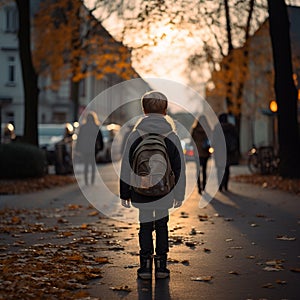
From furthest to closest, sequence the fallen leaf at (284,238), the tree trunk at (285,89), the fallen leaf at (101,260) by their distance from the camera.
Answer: the tree trunk at (285,89) → the fallen leaf at (284,238) → the fallen leaf at (101,260)

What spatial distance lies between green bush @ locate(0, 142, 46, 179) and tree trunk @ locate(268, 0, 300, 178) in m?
6.67

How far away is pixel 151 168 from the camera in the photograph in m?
7.29

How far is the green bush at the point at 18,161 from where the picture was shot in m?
21.8

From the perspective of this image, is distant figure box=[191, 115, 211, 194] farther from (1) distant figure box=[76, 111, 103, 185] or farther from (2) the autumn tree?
(2) the autumn tree

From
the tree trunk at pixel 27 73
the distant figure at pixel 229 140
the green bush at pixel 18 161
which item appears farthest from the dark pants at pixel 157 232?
the tree trunk at pixel 27 73

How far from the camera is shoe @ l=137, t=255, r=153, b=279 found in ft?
24.3

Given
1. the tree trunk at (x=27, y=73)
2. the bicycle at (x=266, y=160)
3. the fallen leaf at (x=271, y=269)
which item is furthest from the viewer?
the bicycle at (x=266, y=160)

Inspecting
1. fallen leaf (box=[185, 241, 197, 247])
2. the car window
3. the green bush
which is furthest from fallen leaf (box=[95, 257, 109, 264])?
the car window

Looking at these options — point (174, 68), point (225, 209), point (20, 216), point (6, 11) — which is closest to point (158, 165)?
point (20, 216)

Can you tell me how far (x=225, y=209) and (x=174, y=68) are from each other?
21.9 meters

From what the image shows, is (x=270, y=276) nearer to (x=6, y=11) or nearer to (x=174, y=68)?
(x=174, y=68)

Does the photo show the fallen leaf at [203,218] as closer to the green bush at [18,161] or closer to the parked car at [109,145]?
the green bush at [18,161]

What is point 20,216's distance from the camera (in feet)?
44.7

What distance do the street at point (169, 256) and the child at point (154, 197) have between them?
0.70 feet
